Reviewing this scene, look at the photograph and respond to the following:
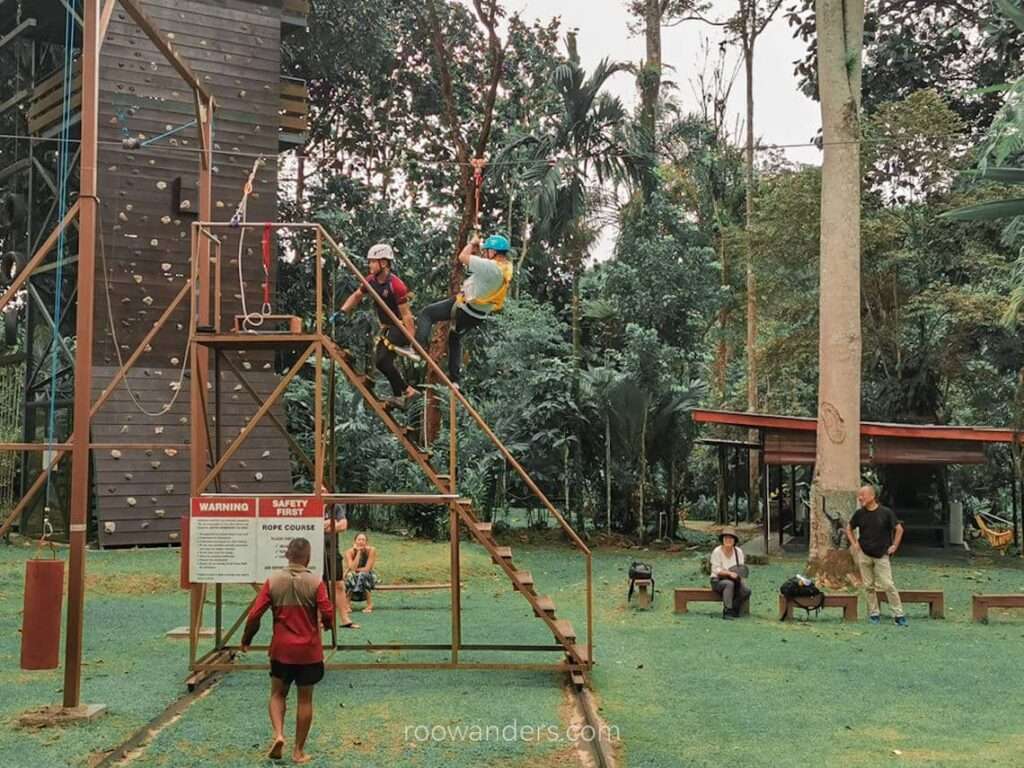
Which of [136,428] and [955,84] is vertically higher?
[955,84]

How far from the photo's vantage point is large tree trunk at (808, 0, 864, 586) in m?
17.4

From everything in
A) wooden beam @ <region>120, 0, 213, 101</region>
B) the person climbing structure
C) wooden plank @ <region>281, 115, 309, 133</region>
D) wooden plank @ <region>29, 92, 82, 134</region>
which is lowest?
the person climbing structure

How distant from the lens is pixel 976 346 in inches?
1009

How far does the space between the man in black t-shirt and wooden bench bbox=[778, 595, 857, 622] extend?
21 centimetres

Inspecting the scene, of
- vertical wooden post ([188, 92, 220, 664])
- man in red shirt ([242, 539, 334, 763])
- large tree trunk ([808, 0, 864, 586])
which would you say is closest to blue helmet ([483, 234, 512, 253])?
vertical wooden post ([188, 92, 220, 664])

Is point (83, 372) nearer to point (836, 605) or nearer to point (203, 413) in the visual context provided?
point (203, 413)

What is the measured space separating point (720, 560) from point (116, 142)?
15.0 metres

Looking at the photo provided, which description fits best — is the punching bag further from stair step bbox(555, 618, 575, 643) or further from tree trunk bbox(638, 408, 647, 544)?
tree trunk bbox(638, 408, 647, 544)

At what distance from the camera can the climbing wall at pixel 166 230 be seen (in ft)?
72.6

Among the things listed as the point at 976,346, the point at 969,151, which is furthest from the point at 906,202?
the point at 976,346

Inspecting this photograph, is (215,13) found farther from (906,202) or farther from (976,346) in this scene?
(976,346)

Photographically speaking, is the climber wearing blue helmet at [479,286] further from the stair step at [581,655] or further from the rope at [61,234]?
the rope at [61,234]

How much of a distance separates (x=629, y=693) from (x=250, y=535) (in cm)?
350

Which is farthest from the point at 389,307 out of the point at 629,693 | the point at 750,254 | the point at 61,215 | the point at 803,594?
the point at 750,254
